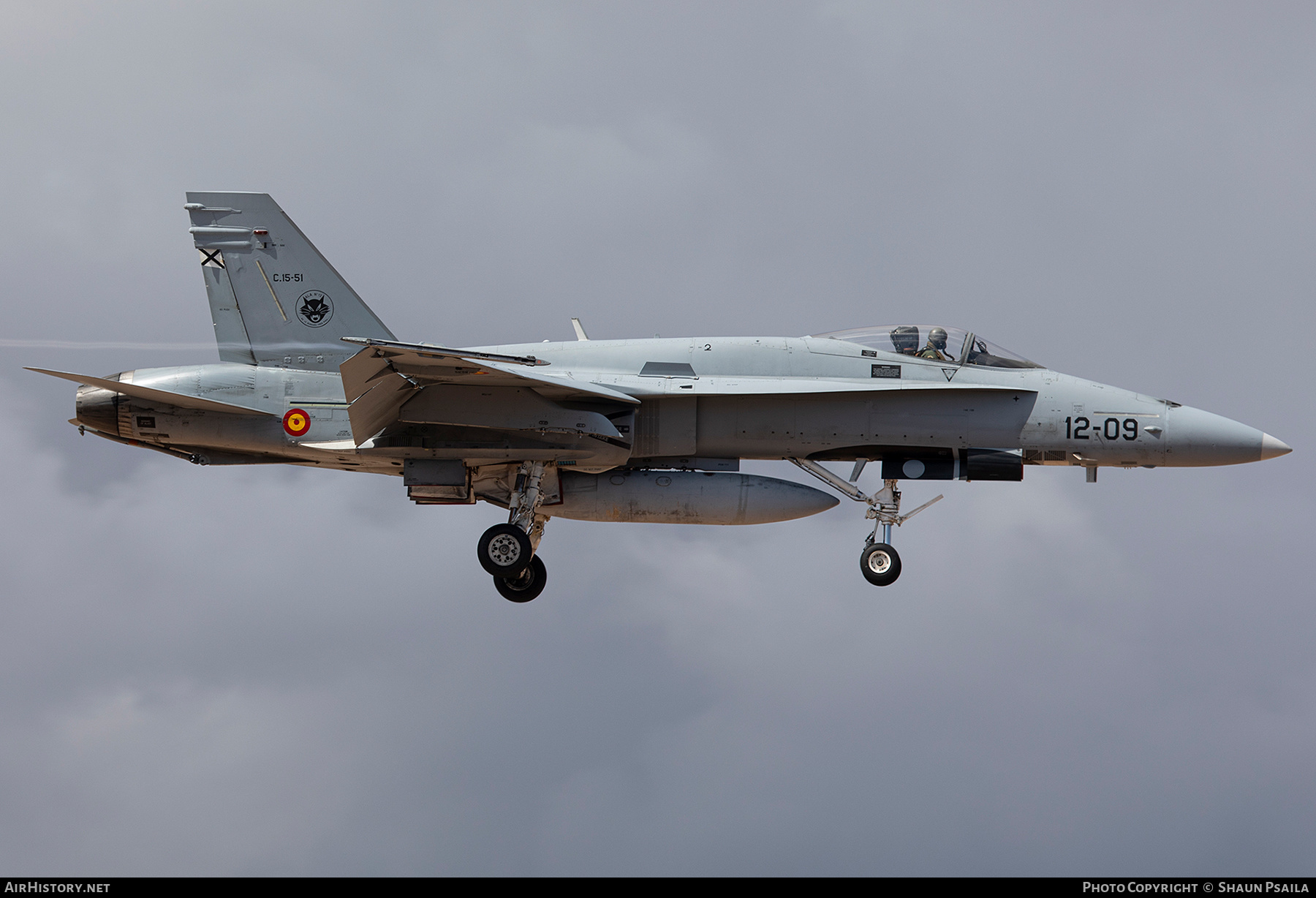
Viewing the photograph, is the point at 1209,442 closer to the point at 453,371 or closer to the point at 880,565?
the point at 880,565

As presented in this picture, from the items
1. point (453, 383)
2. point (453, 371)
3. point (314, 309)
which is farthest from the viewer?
point (314, 309)

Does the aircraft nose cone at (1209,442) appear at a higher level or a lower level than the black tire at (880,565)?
higher

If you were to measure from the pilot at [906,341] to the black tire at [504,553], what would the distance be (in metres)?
6.02

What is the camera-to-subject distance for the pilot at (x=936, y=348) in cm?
2044

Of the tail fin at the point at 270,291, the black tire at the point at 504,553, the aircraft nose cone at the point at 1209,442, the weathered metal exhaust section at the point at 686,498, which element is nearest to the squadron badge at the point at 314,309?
the tail fin at the point at 270,291

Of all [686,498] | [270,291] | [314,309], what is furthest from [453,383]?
[686,498]

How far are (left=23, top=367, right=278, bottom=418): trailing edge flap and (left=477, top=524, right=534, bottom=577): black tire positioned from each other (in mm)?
3541

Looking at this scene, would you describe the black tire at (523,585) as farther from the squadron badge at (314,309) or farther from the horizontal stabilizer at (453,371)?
the squadron badge at (314,309)

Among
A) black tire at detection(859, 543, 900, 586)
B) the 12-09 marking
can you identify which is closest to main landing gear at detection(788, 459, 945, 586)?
black tire at detection(859, 543, 900, 586)

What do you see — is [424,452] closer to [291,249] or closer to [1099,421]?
[291,249]

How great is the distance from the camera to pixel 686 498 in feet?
68.9

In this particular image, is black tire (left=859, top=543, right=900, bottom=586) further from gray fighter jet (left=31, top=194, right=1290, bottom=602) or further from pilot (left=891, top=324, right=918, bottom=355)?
pilot (left=891, top=324, right=918, bottom=355)

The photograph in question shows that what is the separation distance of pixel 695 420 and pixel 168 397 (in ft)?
24.3

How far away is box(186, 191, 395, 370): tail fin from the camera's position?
2091 centimetres
